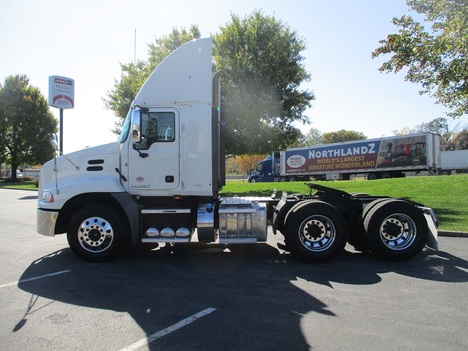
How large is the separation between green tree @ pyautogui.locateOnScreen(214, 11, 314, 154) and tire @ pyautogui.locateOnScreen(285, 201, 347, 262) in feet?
48.0

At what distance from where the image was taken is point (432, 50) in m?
11.1

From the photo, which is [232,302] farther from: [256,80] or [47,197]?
[256,80]

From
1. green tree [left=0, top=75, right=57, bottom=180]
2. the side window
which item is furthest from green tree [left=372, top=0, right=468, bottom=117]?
green tree [left=0, top=75, right=57, bottom=180]

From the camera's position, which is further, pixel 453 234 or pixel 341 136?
pixel 341 136

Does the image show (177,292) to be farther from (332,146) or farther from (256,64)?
(332,146)

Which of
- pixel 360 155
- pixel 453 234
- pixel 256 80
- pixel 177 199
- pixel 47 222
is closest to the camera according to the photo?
pixel 47 222

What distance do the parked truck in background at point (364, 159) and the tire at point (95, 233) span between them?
29293 mm

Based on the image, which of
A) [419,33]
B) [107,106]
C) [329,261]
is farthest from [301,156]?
[329,261]

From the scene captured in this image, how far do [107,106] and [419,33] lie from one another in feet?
74.4

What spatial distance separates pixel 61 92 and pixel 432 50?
1148 cm

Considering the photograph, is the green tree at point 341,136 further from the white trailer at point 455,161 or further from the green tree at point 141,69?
the green tree at point 141,69

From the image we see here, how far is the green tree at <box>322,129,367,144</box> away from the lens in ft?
327

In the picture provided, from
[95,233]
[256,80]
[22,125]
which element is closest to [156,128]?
[95,233]

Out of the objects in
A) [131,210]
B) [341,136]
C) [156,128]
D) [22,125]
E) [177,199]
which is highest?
[341,136]
